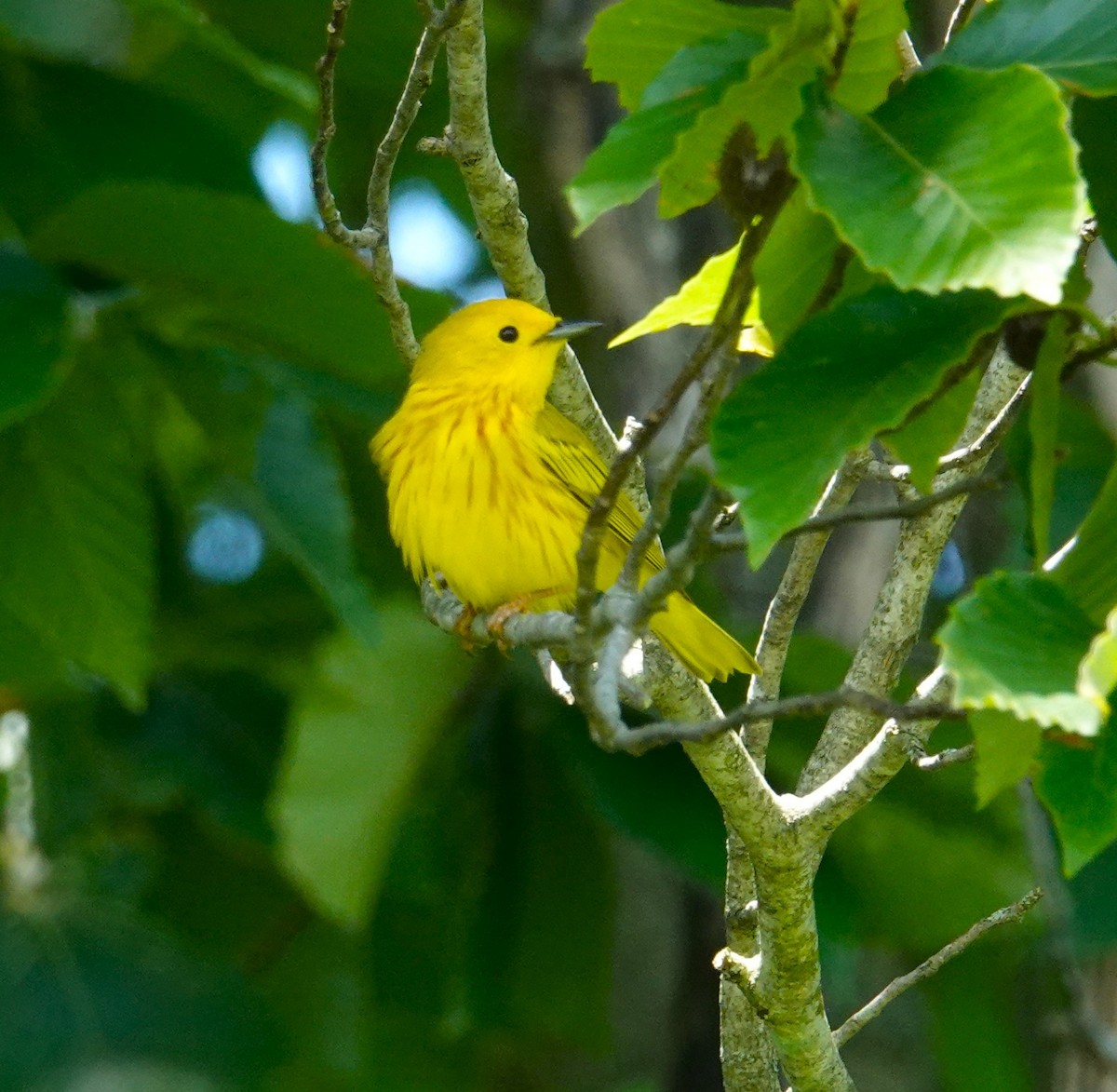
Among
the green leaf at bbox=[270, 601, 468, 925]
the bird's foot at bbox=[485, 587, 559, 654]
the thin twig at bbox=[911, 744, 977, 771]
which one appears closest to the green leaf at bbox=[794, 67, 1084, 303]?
the thin twig at bbox=[911, 744, 977, 771]

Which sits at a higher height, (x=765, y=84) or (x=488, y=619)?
(x=488, y=619)

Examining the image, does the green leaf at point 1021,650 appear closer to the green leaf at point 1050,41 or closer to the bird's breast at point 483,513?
the green leaf at point 1050,41

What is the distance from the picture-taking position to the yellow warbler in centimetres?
420

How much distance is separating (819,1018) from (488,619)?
1.52 meters

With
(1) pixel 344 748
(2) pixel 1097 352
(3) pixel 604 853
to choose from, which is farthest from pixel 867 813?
(2) pixel 1097 352

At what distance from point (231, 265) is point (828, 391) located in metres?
2.45

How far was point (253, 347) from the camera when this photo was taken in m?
4.32

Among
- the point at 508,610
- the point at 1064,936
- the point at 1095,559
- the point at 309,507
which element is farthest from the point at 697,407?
the point at 1064,936

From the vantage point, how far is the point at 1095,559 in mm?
1701

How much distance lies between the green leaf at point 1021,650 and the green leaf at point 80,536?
2715mm

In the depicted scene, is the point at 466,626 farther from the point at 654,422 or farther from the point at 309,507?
the point at 654,422

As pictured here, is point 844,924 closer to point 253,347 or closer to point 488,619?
point 488,619

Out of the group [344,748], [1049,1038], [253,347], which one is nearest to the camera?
[253,347]

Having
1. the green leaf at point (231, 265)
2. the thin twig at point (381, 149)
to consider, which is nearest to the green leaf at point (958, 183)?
the thin twig at point (381, 149)
